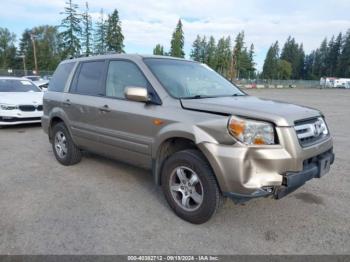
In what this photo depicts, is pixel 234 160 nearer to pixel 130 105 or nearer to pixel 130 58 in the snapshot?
pixel 130 105

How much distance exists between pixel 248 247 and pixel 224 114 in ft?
4.33

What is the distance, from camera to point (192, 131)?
320 centimetres

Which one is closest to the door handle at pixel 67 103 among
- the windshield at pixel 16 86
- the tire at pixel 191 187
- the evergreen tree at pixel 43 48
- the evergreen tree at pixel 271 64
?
the tire at pixel 191 187

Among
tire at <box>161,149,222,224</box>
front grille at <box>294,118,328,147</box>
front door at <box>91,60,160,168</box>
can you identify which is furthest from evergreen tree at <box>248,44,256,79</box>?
tire at <box>161,149,222,224</box>

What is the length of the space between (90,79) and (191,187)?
250 centimetres

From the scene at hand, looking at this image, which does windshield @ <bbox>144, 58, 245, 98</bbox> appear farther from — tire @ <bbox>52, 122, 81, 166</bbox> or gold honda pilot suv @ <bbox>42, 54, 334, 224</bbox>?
tire @ <bbox>52, 122, 81, 166</bbox>

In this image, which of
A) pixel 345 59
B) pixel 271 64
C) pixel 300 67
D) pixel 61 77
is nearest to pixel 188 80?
pixel 61 77

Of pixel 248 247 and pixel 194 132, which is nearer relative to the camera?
pixel 248 247

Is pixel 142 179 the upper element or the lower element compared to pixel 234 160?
lower

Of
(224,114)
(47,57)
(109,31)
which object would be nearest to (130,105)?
(224,114)

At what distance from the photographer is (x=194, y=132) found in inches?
125

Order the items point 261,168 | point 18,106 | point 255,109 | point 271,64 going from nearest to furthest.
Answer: point 261,168 < point 255,109 < point 18,106 < point 271,64

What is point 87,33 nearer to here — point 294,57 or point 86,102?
point 86,102

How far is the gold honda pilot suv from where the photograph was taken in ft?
9.52
